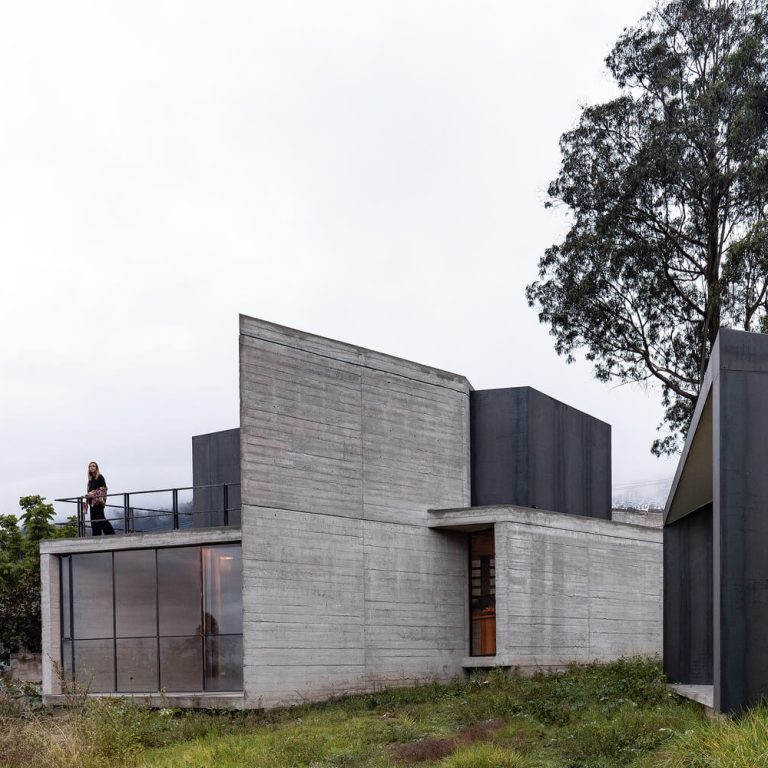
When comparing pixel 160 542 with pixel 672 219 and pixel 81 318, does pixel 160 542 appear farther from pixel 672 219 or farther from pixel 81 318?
pixel 672 219

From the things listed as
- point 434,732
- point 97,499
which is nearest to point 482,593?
point 434,732

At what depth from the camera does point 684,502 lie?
1404 centimetres

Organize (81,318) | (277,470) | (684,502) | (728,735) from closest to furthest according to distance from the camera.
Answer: (728,735)
(684,502)
(277,470)
(81,318)

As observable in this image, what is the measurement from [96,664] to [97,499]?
3.14 metres

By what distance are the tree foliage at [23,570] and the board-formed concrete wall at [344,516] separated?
11.0 m

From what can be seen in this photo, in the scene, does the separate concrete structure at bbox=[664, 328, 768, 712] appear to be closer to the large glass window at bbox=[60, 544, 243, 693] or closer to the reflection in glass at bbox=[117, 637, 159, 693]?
the large glass window at bbox=[60, 544, 243, 693]

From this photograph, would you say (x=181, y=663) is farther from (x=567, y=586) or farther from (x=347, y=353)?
(x=567, y=586)

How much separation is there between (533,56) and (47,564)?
18924mm

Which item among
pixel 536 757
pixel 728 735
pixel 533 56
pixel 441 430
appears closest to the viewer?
pixel 728 735

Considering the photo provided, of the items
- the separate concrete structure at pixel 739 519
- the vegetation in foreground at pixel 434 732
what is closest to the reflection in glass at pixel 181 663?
the vegetation in foreground at pixel 434 732

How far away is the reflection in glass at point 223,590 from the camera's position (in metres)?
17.4

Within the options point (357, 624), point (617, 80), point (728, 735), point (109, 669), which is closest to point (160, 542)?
point (109, 669)

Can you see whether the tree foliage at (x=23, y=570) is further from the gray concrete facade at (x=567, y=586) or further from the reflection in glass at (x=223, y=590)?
the gray concrete facade at (x=567, y=586)

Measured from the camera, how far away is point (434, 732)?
1342 cm
